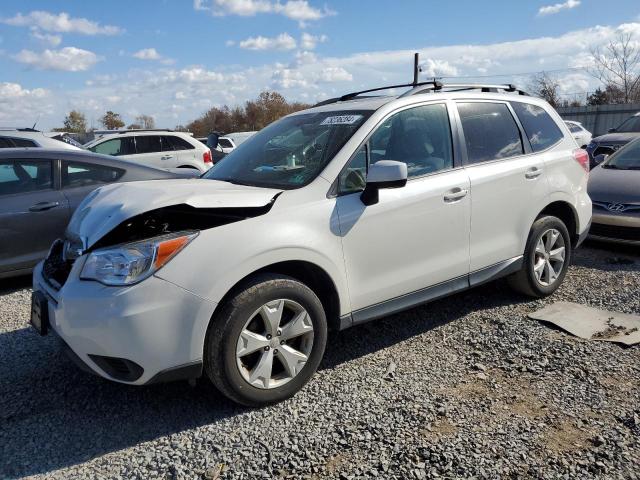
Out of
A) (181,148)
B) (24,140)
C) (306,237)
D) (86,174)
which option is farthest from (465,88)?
(181,148)

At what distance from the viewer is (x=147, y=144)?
13.6 metres

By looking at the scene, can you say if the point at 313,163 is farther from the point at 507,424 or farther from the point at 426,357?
the point at 507,424

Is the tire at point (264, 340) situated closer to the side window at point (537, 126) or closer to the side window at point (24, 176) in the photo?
the side window at point (537, 126)

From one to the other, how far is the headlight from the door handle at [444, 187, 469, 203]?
73.4 inches

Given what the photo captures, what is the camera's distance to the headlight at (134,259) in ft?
9.16

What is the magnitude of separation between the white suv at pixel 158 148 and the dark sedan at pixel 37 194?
297 inches

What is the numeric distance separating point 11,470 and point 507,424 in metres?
2.57

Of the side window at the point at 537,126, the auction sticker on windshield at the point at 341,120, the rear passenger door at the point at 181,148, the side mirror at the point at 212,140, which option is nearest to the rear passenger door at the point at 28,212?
the side mirror at the point at 212,140

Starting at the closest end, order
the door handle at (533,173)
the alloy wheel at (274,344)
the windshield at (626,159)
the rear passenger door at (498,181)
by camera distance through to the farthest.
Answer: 1. the alloy wheel at (274,344)
2. the rear passenger door at (498,181)
3. the door handle at (533,173)
4. the windshield at (626,159)

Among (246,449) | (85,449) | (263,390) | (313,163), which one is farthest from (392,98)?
(85,449)

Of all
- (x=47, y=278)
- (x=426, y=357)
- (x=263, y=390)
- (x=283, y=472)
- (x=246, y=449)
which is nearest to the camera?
(x=283, y=472)

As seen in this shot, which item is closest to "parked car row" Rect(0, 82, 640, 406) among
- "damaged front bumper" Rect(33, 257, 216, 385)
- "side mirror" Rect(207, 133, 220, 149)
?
"damaged front bumper" Rect(33, 257, 216, 385)

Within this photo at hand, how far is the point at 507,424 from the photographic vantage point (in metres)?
2.97

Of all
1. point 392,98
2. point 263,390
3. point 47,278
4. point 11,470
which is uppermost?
point 392,98
